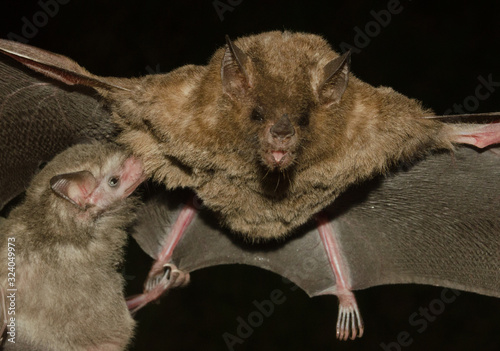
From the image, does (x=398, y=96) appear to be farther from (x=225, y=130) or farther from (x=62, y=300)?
(x=62, y=300)

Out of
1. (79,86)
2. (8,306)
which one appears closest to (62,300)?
(8,306)

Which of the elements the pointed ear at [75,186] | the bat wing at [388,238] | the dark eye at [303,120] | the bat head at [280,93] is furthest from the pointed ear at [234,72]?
the bat wing at [388,238]

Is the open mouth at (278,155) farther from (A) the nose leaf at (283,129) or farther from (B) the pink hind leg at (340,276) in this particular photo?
(B) the pink hind leg at (340,276)

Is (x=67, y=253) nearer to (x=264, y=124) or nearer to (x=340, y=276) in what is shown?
(x=264, y=124)

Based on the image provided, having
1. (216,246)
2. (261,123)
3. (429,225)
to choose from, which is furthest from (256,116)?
(429,225)

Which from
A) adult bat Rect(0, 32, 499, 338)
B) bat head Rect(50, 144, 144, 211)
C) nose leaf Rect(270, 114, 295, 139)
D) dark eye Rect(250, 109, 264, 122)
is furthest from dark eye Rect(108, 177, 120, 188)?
nose leaf Rect(270, 114, 295, 139)

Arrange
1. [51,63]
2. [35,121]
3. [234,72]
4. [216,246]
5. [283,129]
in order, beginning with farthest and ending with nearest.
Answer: [216,246], [35,121], [51,63], [234,72], [283,129]

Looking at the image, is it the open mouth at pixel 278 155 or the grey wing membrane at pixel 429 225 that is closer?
the open mouth at pixel 278 155
